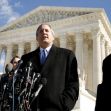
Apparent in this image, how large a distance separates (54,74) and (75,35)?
45.4 m

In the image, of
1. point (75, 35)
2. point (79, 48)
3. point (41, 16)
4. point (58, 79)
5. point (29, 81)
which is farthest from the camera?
point (41, 16)

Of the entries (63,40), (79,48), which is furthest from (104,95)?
(63,40)

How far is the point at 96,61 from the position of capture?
4566 cm

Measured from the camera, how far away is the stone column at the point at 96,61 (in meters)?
44.5

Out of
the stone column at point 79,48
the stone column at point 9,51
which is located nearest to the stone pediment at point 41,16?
the stone column at point 9,51

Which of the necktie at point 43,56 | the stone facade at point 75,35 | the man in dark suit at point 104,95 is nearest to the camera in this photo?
the man in dark suit at point 104,95

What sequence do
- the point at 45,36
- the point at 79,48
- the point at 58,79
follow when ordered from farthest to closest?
1. the point at 79,48
2. the point at 45,36
3. the point at 58,79

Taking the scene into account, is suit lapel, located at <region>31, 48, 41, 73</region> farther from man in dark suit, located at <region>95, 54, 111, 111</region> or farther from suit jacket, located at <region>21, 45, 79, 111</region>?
man in dark suit, located at <region>95, 54, 111, 111</region>

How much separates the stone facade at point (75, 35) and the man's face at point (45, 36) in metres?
38.0

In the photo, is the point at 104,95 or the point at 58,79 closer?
the point at 104,95

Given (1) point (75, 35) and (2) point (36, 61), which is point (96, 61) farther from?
(2) point (36, 61)

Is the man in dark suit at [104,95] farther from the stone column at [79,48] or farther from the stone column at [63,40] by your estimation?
the stone column at [63,40]

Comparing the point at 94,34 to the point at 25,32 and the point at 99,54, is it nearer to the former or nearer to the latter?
the point at 99,54

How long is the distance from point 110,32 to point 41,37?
2039 inches
